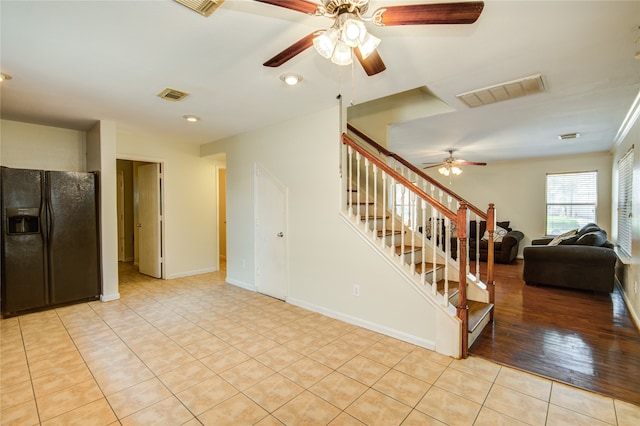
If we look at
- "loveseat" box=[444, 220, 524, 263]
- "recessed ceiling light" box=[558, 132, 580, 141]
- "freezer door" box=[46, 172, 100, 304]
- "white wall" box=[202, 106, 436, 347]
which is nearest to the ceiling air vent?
"white wall" box=[202, 106, 436, 347]

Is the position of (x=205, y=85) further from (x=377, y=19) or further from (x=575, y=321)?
(x=575, y=321)

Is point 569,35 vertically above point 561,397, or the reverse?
point 569,35

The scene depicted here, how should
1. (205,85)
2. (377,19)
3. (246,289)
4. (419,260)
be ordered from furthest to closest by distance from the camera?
(246,289) → (419,260) → (205,85) → (377,19)

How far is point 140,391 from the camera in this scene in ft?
6.90

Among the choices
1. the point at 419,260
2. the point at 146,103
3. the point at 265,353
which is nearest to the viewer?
the point at 265,353

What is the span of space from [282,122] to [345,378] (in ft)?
10.3

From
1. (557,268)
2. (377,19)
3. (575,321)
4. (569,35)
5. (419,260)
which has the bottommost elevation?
(575,321)

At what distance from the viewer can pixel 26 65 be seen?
7.84 feet

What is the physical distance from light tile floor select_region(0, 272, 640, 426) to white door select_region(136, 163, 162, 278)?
205 cm

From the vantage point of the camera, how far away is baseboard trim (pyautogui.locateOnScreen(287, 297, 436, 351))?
275 cm

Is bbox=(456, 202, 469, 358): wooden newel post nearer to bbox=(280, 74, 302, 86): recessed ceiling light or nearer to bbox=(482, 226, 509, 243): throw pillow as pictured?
bbox=(280, 74, 302, 86): recessed ceiling light

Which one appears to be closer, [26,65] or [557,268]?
[26,65]

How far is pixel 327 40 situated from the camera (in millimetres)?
1508

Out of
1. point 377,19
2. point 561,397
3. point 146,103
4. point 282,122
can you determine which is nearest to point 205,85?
point 146,103
